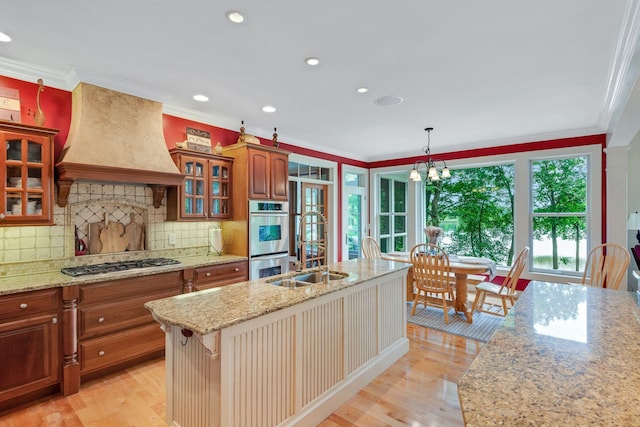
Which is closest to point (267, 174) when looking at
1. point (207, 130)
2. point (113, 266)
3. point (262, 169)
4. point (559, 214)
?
point (262, 169)

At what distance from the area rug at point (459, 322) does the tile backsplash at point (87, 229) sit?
2.99m

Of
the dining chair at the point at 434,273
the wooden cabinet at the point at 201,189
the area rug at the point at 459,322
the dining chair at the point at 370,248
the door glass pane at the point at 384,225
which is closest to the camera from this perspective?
the wooden cabinet at the point at 201,189

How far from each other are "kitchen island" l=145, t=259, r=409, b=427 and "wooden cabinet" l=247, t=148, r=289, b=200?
1915 millimetres

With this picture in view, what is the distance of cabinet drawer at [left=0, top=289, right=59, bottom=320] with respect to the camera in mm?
2189

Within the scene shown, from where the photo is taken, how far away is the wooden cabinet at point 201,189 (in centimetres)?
352

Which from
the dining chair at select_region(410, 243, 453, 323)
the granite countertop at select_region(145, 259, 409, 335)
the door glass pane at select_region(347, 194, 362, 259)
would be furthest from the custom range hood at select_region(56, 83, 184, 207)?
the door glass pane at select_region(347, 194, 362, 259)

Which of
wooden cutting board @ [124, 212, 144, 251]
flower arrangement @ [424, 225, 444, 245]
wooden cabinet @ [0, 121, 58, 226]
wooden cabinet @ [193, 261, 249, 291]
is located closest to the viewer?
wooden cabinet @ [0, 121, 58, 226]

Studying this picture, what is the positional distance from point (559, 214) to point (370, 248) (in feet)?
9.43

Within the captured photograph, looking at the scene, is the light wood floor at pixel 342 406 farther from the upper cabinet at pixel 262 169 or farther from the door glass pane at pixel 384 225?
the door glass pane at pixel 384 225

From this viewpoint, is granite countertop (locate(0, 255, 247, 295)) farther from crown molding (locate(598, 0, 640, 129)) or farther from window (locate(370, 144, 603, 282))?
window (locate(370, 144, 603, 282))

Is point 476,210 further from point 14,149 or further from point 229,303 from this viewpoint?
point 14,149

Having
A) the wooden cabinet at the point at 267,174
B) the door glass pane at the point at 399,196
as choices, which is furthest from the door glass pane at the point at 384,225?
the wooden cabinet at the point at 267,174

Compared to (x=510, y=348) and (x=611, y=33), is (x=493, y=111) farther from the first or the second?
(x=510, y=348)

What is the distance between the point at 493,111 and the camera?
12.3 ft
